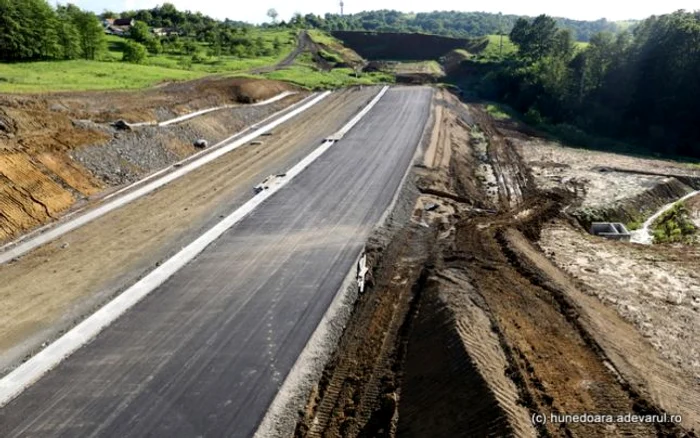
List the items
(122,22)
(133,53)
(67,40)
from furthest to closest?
(122,22) → (133,53) → (67,40)

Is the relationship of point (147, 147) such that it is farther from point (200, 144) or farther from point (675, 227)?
point (675, 227)

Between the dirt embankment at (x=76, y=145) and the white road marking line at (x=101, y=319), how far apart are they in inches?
269

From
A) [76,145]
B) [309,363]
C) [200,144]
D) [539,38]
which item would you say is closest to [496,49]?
[539,38]

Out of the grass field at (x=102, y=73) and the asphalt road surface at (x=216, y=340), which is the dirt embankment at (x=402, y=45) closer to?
the grass field at (x=102, y=73)

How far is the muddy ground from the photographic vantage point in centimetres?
963

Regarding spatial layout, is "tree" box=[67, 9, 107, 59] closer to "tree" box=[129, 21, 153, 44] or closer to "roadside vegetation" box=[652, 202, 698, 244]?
"tree" box=[129, 21, 153, 44]

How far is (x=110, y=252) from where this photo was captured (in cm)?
1750

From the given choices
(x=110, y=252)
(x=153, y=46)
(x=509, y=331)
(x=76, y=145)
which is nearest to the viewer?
(x=509, y=331)

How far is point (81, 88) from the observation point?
3662 centimetres

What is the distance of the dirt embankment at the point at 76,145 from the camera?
2045 centimetres

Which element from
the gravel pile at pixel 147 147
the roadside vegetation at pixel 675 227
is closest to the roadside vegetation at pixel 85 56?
the gravel pile at pixel 147 147

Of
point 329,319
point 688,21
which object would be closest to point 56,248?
point 329,319

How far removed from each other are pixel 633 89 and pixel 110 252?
149ft

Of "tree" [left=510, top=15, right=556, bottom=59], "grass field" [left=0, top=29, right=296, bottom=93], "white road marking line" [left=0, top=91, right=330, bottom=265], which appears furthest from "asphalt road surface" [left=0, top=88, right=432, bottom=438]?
"tree" [left=510, top=15, right=556, bottom=59]
